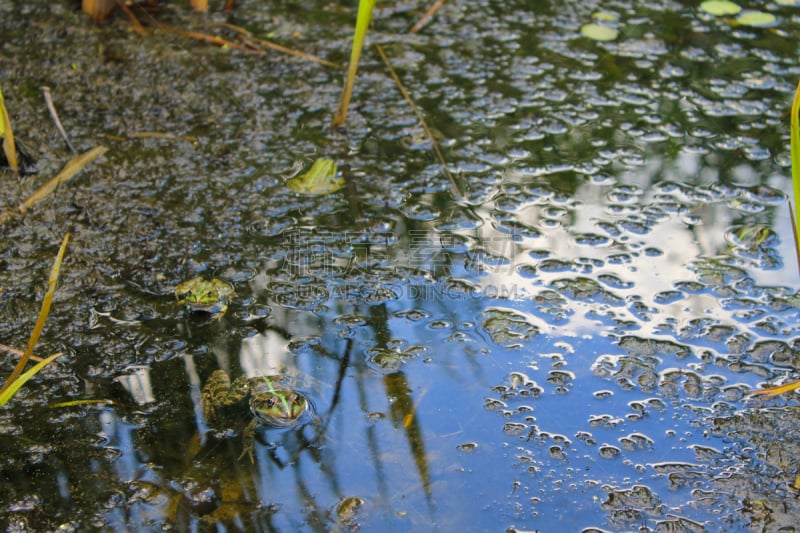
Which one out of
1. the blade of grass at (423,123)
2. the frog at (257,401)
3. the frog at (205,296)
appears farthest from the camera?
the blade of grass at (423,123)

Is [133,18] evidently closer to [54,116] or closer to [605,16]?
[54,116]

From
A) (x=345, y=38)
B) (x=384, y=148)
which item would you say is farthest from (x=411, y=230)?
(x=345, y=38)

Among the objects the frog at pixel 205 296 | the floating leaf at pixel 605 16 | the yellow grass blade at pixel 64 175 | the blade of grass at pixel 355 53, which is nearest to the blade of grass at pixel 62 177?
the yellow grass blade at pixel 64 175

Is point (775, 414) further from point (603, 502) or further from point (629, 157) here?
point (629, 157)

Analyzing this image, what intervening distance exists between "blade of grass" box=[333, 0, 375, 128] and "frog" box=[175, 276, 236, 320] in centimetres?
100

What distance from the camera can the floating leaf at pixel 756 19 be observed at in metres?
3.84

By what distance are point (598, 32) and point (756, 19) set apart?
2.56ft

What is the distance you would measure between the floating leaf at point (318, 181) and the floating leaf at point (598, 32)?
1.61m

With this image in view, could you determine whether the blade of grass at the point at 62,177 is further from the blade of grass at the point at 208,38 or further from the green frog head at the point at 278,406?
the green frog head at the point at 278,406

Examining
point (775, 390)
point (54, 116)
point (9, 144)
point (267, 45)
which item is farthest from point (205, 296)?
point (267, 45)

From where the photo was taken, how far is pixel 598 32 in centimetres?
379

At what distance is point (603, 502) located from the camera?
5.76 ft

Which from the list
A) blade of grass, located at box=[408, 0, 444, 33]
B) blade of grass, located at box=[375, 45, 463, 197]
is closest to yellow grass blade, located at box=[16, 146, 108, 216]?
blade of grass, located at box=[375, 45, 463, 197]

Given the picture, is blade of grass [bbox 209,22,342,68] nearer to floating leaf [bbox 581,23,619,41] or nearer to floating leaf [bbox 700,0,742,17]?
floating leaf [bbox 581,23,619,41]
